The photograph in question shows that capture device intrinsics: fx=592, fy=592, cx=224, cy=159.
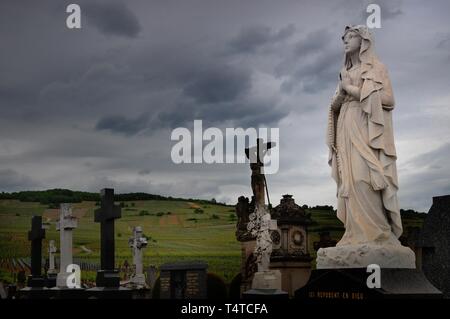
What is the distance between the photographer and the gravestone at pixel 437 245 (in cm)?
1816

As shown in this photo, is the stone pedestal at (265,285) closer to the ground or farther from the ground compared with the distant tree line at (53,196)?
closer to the ground

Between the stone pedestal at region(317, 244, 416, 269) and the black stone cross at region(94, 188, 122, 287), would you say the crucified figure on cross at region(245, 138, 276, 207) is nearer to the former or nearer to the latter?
the black stone cross at region(94, 188, 122, 287)

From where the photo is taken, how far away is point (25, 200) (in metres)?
29.8

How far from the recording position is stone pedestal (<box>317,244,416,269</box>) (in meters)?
9.23

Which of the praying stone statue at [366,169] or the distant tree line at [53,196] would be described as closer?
the praying stone statue at [366,169]

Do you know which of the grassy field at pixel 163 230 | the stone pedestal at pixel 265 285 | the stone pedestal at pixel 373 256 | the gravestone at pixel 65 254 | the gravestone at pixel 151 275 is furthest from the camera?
the grassy field at pixel 163 230

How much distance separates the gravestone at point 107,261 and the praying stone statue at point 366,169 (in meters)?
4.11

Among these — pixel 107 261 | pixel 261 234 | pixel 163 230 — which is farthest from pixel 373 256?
pixel 163 230

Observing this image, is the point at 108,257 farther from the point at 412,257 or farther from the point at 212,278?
the point at 212,278

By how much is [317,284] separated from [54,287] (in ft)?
29.9

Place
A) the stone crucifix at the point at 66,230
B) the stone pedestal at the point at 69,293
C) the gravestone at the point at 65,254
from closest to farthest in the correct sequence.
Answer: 1. the stone pedestal at the point at 69,293
2. the gravestone at the point at 65,254
3. the stone crucifix at the point at 66,230

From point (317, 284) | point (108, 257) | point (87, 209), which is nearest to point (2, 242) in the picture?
point (87, 209)

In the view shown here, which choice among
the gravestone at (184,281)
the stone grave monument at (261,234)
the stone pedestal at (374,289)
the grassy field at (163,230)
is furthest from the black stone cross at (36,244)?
the grassy field at (163,230)

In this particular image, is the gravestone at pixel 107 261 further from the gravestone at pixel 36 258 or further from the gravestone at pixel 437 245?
the gravestone at pixel 437 245
